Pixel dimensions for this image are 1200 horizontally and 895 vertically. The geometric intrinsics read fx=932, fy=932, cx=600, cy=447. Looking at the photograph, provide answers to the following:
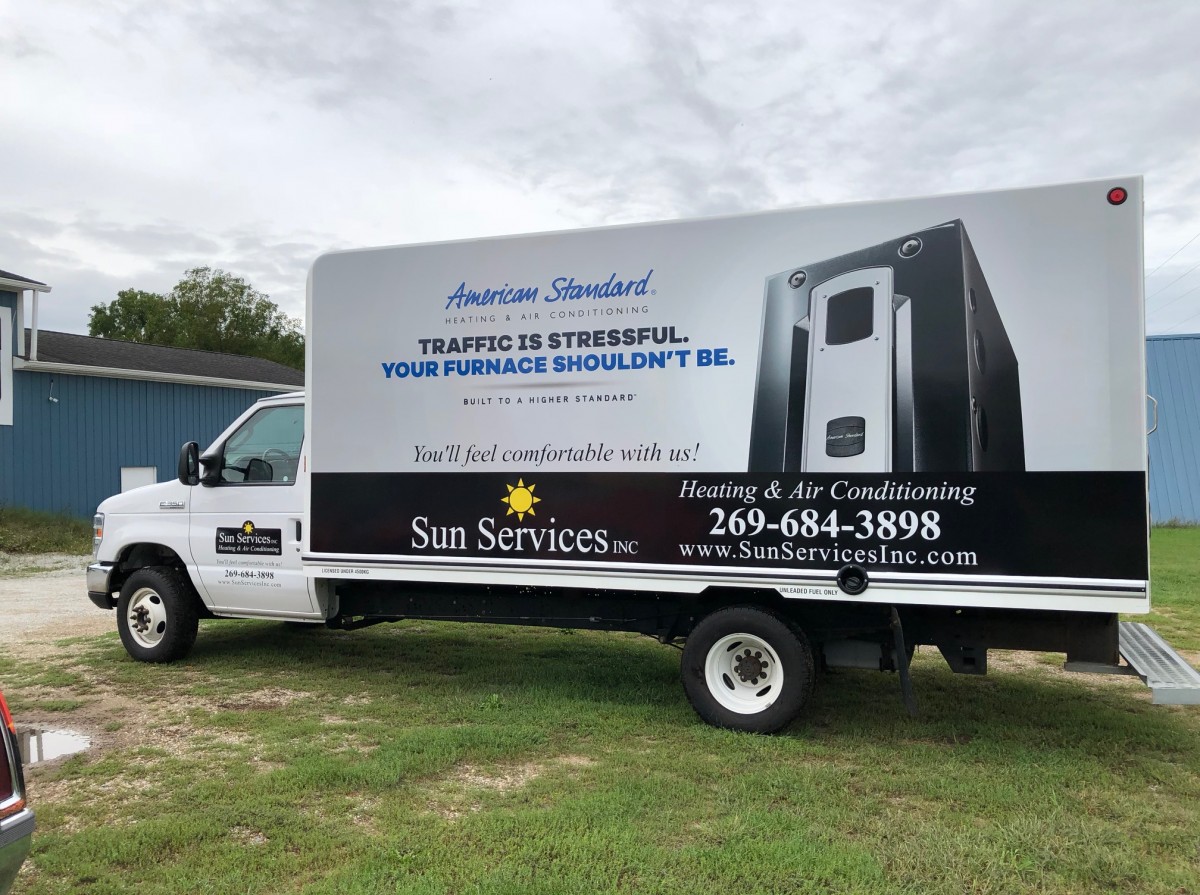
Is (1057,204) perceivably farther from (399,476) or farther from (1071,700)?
(399,476)

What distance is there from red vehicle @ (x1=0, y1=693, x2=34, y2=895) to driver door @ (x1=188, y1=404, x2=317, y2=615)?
4.01m

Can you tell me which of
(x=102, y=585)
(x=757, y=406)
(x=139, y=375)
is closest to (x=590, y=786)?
(x=757, y=406)

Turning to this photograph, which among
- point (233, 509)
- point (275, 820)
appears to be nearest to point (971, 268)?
point (275, 820)

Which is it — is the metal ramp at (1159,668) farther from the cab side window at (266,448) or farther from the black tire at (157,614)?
the black tire at (157,614)

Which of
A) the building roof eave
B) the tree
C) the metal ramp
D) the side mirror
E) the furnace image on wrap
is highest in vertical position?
the tree

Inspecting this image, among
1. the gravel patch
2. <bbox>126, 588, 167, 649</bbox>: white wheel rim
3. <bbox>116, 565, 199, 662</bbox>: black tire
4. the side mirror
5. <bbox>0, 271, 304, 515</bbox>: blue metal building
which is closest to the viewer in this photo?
the side mirror

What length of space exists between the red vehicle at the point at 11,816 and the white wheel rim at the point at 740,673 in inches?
147

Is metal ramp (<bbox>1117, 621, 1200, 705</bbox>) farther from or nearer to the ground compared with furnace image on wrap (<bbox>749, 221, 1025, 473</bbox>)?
nearer to the ground

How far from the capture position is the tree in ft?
157

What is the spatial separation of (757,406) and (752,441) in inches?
8.2

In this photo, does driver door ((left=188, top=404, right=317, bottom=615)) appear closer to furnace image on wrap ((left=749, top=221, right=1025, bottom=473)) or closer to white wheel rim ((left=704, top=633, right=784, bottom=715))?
white wheel rim ((left=704, top=633, right=784, bottom=715))

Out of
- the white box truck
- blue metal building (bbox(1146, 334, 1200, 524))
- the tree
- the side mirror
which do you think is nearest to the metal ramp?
the white box truck

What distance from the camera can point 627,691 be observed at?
6.60 m

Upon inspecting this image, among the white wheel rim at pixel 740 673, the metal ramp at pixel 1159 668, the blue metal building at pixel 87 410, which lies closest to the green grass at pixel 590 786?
the white wheel rim at pixel 740 673
